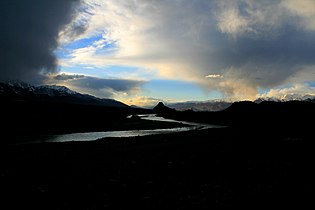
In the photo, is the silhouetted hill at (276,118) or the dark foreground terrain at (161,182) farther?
the silhouetted hill at (276,118)

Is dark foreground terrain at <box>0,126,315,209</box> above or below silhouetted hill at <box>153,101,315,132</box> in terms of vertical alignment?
below

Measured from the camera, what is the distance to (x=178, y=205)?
1284 cm

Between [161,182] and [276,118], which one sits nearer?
[161,182]

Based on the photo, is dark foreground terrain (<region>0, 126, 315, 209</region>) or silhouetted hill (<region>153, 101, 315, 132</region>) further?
silhouetted hill (<region>153, 101, 315, 132</region>)

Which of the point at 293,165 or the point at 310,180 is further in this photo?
the point at 293,165

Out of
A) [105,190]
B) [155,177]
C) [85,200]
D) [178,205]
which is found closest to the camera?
[178,205]

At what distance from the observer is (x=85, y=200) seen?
1389 centimetres

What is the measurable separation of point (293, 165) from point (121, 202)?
15.4 meters

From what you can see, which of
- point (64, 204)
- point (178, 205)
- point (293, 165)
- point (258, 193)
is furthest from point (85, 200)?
point (293, 165)

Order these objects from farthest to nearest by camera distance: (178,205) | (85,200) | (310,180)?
(310,180)
(85,200)
(178,205)

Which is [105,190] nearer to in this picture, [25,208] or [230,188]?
[25,208]

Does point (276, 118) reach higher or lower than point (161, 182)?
higher

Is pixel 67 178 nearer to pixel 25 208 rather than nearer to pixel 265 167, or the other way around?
pixel 25 208

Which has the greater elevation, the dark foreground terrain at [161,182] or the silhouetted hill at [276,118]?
the silhouetted hill at [276,118]
